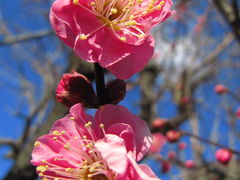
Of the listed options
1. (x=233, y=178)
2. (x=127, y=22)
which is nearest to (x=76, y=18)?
(x=127, y=22)

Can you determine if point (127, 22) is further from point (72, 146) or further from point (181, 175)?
point (181, 175)

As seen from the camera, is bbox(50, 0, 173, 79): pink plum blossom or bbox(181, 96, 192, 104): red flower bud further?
bbox(181, 96, 192, 104): red flower bud

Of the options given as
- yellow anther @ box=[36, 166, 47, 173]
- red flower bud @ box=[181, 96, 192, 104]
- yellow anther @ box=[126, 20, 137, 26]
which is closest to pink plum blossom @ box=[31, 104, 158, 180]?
yellow anther @ box=[36, 166, 47, 173]

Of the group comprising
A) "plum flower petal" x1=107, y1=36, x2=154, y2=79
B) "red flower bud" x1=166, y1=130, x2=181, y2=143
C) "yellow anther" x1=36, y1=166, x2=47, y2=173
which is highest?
"plum flower petal" x1=107, y1=36, x2=154, y2=79

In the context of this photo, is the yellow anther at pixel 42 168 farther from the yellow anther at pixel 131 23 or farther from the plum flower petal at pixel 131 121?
the yellow anther at pixel 131 23

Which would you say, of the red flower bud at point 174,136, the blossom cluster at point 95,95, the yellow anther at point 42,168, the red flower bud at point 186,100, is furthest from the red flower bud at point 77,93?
the red flower bud at point 186,100

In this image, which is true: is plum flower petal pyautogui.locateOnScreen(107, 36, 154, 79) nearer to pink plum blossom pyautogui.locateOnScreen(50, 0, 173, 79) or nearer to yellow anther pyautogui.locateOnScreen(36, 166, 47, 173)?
pink plum blossom pyautogui.locateOnScreen(50, 0, 173, 79)
